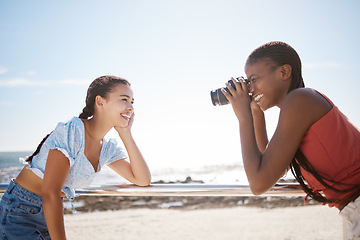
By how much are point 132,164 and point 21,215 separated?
25.0 inches

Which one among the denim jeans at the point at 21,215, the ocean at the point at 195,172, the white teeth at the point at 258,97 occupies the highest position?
the white teeth at the point at 258,97

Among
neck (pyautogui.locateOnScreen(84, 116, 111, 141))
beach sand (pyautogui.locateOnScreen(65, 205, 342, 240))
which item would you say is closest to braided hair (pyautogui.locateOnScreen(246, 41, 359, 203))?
neck (pyautogui.locateOnScreen(84, 116, 111, 141))

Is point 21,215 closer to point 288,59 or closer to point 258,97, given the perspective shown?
point 258,97

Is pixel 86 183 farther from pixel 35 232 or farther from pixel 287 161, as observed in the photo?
pixel 287 161

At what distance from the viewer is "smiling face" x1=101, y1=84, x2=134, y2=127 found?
1.83 metres

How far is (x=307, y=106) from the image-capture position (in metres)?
1.23

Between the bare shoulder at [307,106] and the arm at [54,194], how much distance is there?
0.95m

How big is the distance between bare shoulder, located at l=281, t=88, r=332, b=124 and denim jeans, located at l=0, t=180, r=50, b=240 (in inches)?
46.9

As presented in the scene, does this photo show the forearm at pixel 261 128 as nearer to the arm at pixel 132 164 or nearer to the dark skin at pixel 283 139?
the dark skin at pixel 283 139

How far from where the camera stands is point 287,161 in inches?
48.7

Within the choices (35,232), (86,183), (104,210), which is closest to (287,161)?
(86,183)

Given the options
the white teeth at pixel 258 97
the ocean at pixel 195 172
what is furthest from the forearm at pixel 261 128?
the ocean at pixel 195 172

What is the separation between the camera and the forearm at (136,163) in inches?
75.4

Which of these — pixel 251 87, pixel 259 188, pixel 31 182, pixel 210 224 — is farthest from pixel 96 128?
pixel 210 224
